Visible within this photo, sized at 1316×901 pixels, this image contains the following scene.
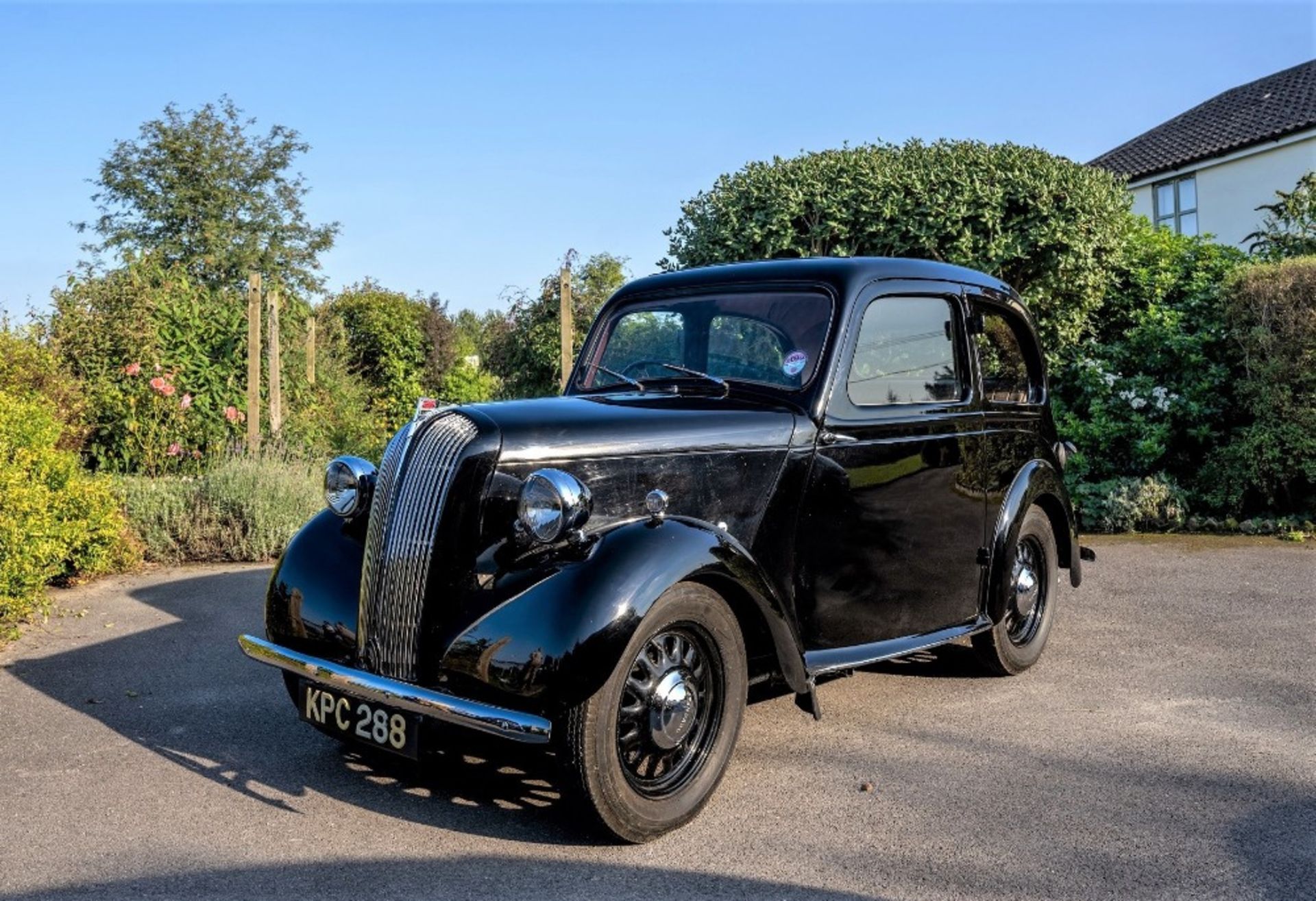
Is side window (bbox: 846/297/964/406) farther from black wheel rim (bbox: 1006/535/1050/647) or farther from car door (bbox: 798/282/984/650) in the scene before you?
black wheel rim (bbox: 1006/535/1050/647)

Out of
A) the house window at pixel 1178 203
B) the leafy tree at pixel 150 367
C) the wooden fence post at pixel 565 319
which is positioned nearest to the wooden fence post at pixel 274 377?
the leafy tree at pixel 150 367

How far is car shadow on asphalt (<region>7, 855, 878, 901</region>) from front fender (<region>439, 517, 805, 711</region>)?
0.50 m

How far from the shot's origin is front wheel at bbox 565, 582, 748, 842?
11.3 feet

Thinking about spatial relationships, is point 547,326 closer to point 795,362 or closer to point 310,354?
point 310,354

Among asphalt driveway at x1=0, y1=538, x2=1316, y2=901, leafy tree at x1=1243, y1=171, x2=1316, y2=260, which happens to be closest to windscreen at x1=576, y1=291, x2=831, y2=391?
asphalt driveway at x1=0, y1=538, x2=1316, y2=901

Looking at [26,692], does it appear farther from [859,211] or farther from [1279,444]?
[1279,444]

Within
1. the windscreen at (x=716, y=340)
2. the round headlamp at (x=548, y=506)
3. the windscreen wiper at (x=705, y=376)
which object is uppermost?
the windscreen at (x=716, y=340)

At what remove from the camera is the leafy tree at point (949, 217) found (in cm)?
990

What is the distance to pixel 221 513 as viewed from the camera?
8.92 m

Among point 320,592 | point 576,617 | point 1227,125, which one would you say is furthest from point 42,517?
point 1227,125

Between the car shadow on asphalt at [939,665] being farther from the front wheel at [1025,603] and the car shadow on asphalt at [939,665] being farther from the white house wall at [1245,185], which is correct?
the white house wall at [1245,185]

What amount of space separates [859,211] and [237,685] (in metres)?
6.78

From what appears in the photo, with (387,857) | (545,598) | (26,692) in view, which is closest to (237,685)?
(26,692)

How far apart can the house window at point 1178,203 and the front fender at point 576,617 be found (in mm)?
22066
